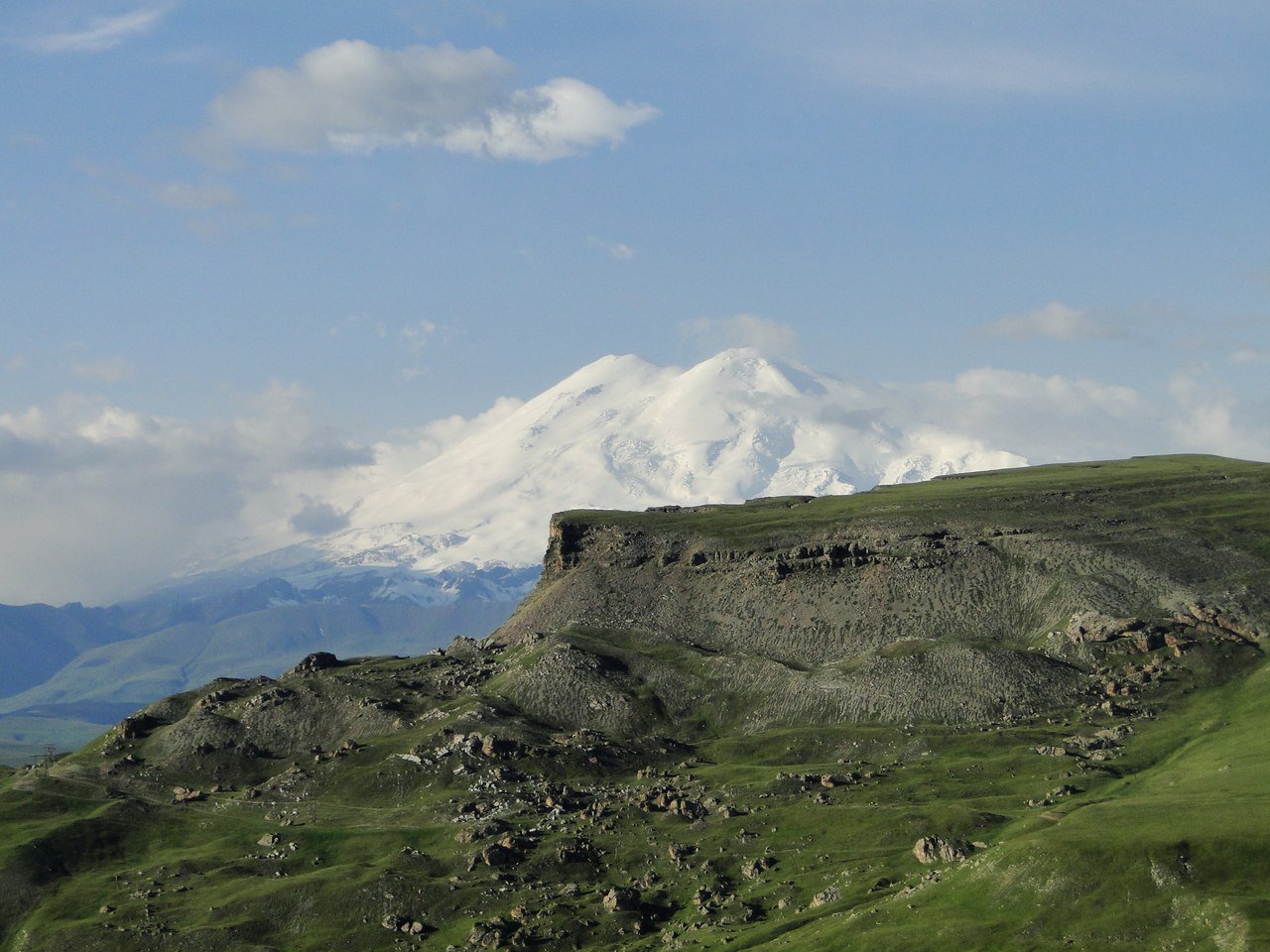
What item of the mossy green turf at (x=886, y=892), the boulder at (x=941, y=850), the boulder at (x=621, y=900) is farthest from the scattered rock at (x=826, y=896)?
the boulder at (x=621, y=900)

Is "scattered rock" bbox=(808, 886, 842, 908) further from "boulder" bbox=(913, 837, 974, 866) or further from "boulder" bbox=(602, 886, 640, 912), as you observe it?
"boulder" bbox=(602, 886, 640, 912)

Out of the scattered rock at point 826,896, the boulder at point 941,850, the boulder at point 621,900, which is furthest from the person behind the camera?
the boulder at point 621,900

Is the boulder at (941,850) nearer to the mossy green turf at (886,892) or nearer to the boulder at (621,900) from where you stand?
the mossy green turf at (886,892)

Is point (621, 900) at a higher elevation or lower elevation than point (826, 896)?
higher

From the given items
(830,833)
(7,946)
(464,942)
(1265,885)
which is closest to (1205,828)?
(1265,885)

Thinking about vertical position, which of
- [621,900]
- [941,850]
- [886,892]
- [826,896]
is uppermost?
[941,850]

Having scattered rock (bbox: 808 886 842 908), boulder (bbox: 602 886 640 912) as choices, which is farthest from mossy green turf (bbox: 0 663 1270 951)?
boulder (bbox: 602 886 640 912)

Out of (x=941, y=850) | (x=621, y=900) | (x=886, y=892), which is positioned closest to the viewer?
(x=886, y=892)

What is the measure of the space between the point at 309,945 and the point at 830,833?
68.9 m

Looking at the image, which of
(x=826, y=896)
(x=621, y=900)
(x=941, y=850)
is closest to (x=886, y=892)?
(x=826, y=896)

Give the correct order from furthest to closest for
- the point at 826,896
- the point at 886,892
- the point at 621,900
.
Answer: the point at 621,900 → the point at 826,896 → the point at 886,892

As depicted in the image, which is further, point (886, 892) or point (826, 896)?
point (826, 896)

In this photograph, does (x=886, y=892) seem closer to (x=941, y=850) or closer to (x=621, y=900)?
(x=941, y=850)

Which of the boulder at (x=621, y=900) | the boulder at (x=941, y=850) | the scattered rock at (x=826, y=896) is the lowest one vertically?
the scattered rock at (x=826, y=896)
